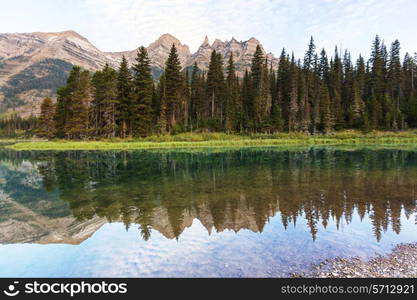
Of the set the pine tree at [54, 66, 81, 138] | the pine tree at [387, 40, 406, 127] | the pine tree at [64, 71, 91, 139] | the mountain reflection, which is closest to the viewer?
the mountain reflection

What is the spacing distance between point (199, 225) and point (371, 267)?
6354 mm

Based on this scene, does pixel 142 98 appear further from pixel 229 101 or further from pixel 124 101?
pixel 229 101

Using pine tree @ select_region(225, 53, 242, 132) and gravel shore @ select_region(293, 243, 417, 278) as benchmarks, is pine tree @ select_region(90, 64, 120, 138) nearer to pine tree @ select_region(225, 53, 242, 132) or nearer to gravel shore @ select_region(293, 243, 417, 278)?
pine tree @ select_region(225, 53, 242, 132)

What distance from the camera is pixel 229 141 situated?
190ft

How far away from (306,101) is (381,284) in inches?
2844

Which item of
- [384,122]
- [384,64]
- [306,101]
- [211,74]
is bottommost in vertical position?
[384,122]

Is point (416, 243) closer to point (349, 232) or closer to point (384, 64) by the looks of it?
point (349, 232)

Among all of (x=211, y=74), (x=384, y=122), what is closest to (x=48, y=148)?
(x=211, y=74)

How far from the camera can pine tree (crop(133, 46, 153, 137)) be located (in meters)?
59.5

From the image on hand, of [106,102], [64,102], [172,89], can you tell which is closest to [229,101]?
[172,89]

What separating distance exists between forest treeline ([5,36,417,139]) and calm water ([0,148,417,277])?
140 ft

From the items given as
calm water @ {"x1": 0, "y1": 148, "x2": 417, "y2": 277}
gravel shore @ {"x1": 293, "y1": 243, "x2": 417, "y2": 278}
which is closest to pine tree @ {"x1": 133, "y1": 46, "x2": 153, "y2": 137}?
calm water @ {"x1": 0, "y1": 148, "x2": 417, "y2": 277}

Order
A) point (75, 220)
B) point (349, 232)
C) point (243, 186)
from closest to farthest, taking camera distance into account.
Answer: point (349, 232)
point (75, 220)
point (243, 186)

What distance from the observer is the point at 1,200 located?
55.7 ft
